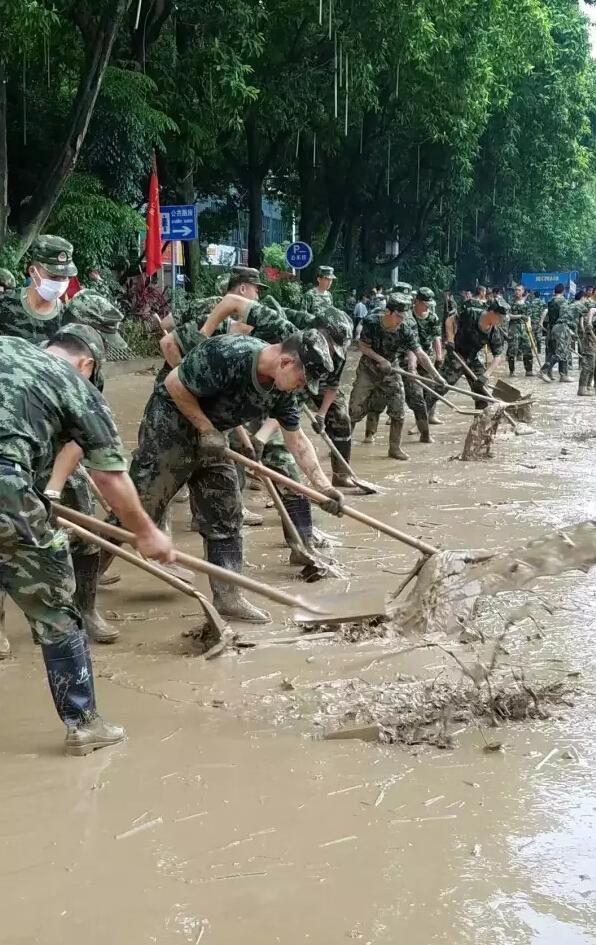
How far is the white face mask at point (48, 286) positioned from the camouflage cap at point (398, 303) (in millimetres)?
4705

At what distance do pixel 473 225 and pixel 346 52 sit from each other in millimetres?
17392

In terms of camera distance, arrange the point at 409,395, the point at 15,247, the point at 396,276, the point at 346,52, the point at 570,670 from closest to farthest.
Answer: the point at 570,670, the point at 409,395, the point at 15,247, the point at 346,52, the point at 396,276

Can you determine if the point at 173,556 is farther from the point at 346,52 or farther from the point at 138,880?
the point at 346,52

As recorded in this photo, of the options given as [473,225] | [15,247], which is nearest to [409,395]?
[15,247]

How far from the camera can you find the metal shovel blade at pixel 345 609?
458 centimetres

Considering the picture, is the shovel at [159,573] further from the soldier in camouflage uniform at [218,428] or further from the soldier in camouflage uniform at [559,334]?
the soldier in camouflage uniform at [559,334]

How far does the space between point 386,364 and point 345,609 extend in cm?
552

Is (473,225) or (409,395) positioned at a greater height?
(473,225)

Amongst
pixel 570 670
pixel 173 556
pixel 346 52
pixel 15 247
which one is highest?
pixel 346 52

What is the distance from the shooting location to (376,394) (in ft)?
33.3

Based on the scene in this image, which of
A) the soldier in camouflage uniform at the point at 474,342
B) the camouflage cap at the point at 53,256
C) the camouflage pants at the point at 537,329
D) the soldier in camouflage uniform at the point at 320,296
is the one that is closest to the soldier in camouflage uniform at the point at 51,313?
the camouflage cap at the point at 53,256

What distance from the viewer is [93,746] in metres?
3.48

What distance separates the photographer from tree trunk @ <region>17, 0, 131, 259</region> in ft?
40.2

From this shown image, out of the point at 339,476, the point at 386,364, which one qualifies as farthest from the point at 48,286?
the point at 386,364
